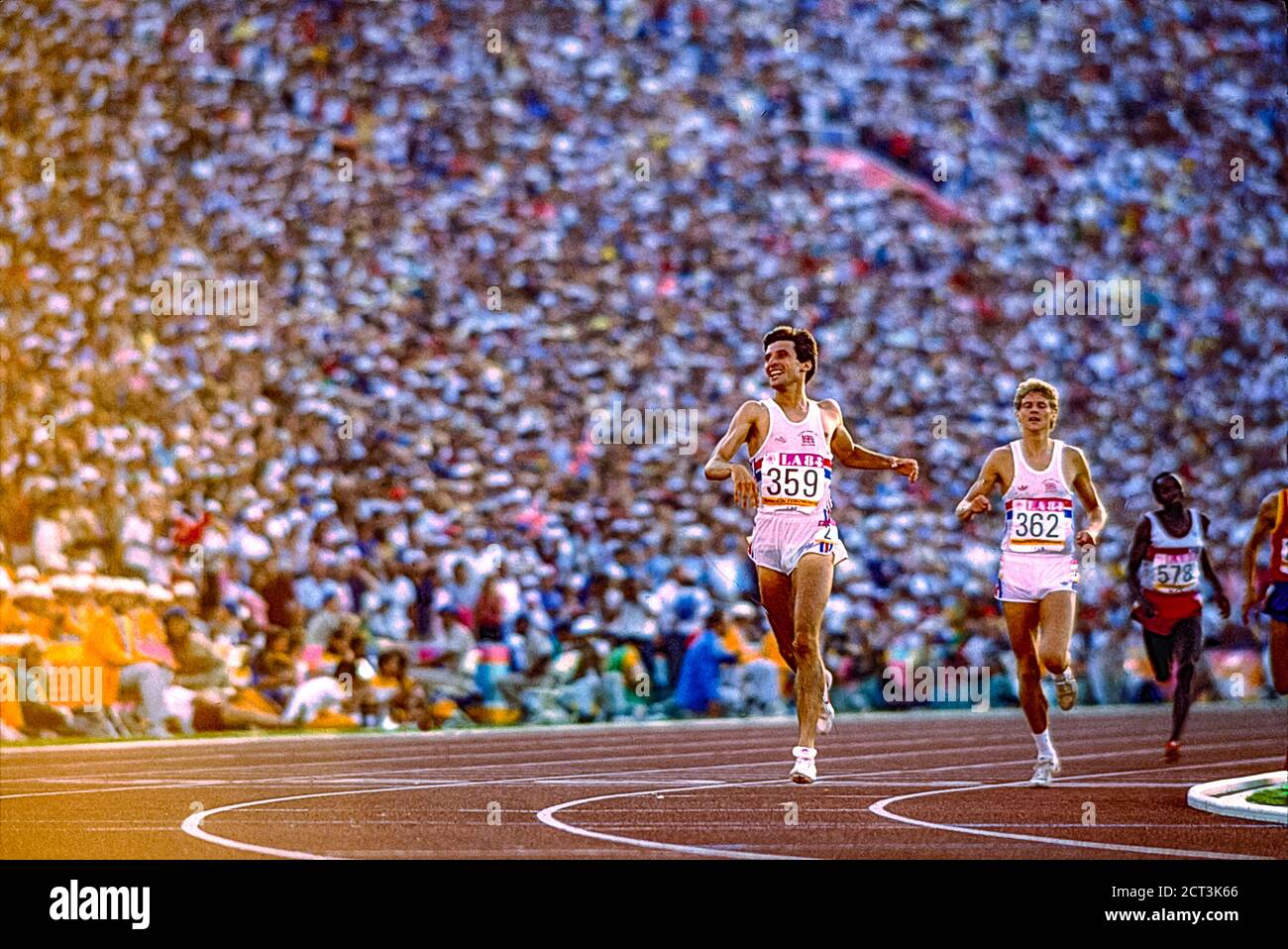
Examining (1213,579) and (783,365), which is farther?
(1213,579)

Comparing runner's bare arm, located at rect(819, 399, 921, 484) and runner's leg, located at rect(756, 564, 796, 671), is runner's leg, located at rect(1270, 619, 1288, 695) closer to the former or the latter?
runner's bare arm, located at rect(819, 399, 921, 484)

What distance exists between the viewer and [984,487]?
11.2 meters

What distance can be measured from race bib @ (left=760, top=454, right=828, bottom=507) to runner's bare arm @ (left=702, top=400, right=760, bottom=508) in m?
0.11

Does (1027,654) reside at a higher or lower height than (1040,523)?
lower

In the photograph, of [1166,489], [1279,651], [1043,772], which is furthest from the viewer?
[1166,489]

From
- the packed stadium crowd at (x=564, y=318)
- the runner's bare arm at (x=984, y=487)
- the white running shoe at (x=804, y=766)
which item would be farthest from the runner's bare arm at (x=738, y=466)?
the packed stadium crowd at (x=564, y=318)

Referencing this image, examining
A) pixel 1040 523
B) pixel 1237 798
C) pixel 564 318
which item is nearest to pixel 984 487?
pixel 1040 523

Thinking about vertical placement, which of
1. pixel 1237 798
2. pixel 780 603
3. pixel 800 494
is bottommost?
pixel 1237 798

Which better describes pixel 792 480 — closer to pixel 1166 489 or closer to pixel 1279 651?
pixel 1279 651

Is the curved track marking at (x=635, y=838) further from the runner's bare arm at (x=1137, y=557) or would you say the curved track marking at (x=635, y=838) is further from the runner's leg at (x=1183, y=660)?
the runner's leg at (x=1183, y=660)

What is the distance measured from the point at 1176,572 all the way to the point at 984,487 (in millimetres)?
2821

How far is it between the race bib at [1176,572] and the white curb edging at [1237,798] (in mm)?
2056
